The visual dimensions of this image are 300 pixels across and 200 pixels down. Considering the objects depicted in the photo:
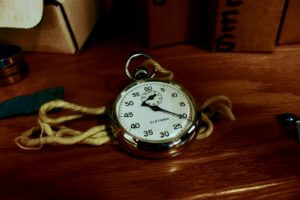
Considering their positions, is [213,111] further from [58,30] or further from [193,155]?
[58,30]

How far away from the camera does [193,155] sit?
0.49m

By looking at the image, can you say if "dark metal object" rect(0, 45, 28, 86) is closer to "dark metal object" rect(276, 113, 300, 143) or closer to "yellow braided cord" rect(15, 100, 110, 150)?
"yellow braided cord" rect(15, 100, 110, 150)

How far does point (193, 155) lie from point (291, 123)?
0.18m

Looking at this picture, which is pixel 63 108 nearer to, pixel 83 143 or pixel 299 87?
pixel 83 143

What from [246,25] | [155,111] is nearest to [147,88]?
[155,111]

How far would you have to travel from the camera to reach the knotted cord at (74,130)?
51 cm

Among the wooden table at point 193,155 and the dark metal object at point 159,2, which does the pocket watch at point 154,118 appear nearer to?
the wooden table at point 193,155

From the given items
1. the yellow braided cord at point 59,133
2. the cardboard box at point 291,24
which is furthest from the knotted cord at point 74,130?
the cardboard box at point 291,24

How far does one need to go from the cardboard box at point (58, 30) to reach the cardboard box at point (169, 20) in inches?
5.4

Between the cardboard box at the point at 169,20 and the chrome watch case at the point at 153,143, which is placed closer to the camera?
the chrome watch case at the point at 153,143

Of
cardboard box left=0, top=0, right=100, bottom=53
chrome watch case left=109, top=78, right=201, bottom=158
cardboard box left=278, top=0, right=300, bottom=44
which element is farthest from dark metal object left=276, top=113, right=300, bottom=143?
cardboard box left=0, top=0, right=100, bottom=53

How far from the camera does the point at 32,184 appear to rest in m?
0.47

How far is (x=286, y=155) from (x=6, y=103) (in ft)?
1.68

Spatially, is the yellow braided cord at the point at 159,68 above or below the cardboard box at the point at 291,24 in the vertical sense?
below
